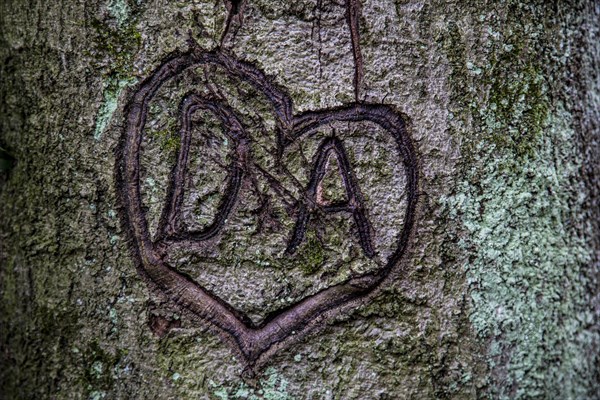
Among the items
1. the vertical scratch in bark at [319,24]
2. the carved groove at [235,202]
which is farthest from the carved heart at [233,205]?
the vertical scratch in bark at [319,24]

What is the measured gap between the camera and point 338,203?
3.90 ft

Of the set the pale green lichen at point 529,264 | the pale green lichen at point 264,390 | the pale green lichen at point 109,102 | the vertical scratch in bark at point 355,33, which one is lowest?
the pale green lichen at point 264,390

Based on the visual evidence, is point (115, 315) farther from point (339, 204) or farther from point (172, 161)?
point (339, 204)

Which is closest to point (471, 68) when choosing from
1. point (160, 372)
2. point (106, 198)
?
point (106, 198)

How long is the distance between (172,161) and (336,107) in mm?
383

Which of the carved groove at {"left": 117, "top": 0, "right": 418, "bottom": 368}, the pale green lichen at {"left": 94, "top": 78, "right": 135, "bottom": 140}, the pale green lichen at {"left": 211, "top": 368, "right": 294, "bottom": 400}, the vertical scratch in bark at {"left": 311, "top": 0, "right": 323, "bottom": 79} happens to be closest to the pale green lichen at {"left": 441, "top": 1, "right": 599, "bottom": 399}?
the carved groove at {"left": 117, "top": 0, "right": 418, "bottom": 368}

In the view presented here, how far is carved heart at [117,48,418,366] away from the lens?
1.17 meters

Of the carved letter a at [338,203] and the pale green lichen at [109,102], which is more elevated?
the pale green lichen at [109,102]

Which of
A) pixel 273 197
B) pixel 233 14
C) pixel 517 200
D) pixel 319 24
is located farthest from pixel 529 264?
pixel 233 14

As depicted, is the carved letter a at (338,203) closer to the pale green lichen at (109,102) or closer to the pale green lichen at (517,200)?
the pale green lichen at (517,200)

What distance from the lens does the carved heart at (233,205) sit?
1.17 m

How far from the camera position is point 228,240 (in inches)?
46.6

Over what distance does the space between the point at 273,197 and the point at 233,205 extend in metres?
0.09

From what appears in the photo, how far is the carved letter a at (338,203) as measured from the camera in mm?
1183
